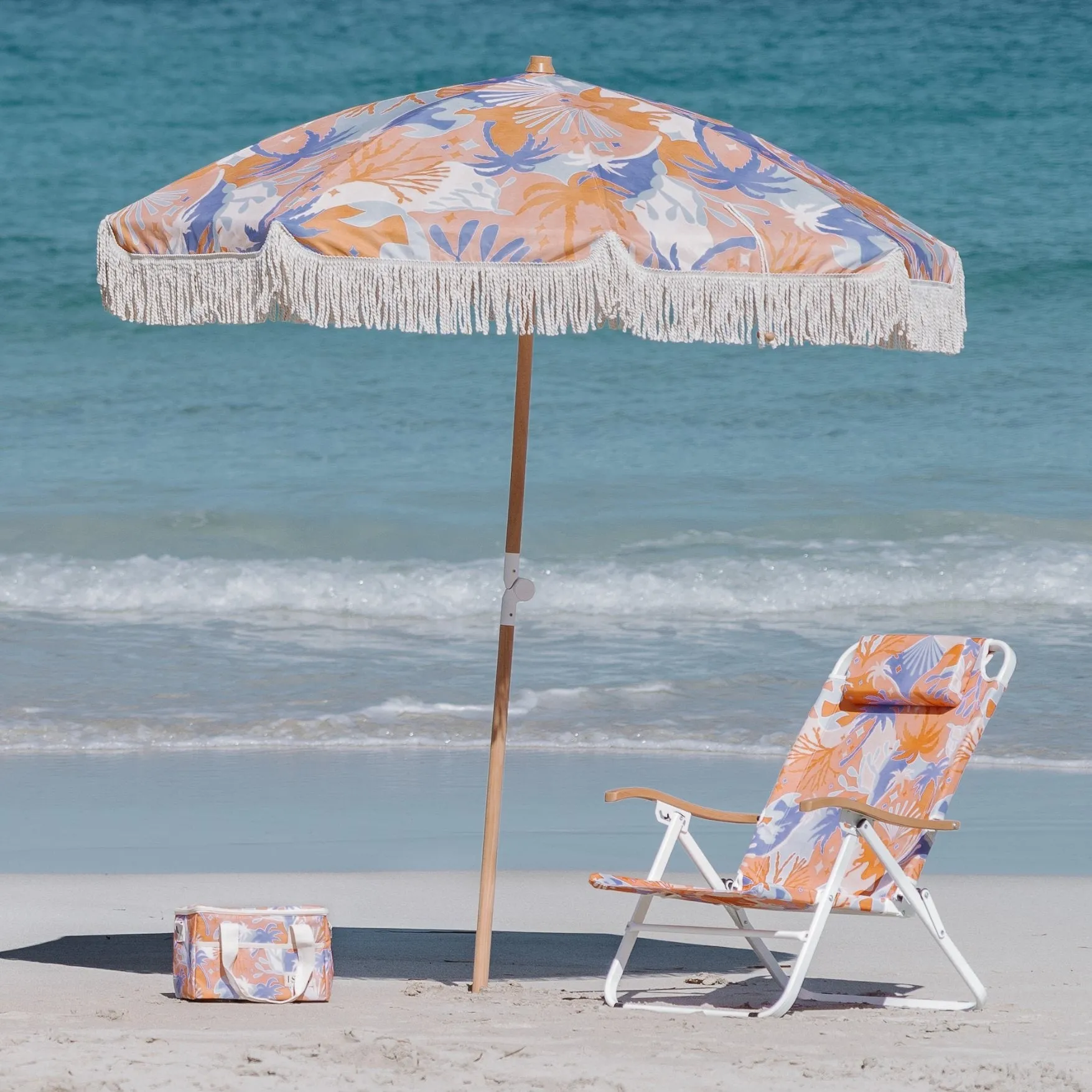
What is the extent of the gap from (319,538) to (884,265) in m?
10.4

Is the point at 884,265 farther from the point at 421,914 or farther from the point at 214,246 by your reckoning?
the point at 421,914

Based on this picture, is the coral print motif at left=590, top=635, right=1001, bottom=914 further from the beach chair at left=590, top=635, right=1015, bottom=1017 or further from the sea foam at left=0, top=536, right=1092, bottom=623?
the sea foam at left=0, top=536, right=1092, bottom=623

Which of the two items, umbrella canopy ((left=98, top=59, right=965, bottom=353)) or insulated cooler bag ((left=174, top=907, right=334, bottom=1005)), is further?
insulated cooler bag ((left=174, top=907, right=334, bottom=1005))

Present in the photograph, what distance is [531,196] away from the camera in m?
3.82

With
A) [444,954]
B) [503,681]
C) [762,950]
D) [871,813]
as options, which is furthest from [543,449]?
[871,813]

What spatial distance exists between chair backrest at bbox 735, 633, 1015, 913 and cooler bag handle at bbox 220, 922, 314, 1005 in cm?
105

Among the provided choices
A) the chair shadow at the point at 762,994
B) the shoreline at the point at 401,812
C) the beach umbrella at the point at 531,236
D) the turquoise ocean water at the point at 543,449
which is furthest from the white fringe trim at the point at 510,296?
the turquoise ocean water at the point at 543,449

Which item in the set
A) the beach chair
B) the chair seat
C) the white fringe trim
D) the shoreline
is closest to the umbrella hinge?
the beach chair

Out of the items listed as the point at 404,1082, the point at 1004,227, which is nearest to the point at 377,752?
the point at 404,1082

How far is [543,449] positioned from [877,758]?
11.8 meters

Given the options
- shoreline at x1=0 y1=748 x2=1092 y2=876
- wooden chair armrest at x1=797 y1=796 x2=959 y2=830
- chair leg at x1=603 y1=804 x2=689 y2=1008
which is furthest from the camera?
shoreline at x1=0 y1=748 x2=1092 y2=876

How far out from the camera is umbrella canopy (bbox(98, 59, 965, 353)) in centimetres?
374

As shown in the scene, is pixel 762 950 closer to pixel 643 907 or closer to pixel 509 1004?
pixel 643 907

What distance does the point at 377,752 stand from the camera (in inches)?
313
